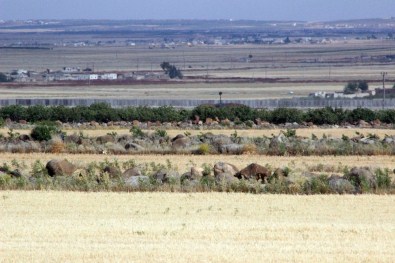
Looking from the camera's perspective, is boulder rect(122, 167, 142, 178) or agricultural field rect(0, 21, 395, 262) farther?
boulder rect(122, 167, 142, 178)

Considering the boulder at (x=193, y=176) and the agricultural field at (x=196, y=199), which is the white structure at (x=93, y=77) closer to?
the agricultural field at (x=196, y=199)

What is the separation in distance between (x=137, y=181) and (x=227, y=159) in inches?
290

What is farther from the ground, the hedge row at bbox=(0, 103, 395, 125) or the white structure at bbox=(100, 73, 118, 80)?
the hedge row at bbox=(0, 103, 395, 125)

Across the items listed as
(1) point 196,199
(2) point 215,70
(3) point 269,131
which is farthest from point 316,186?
(2) point 215,70

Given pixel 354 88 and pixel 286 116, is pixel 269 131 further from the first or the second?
pixel 354 88

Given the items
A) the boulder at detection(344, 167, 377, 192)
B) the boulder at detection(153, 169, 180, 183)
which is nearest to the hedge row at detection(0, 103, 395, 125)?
the boulder at detection(153, 169, 180, 183)

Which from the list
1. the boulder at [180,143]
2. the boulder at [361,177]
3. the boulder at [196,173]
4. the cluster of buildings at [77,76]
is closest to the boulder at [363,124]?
the boulder at [180,143]

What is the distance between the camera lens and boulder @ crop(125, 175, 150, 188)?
18.4 metres

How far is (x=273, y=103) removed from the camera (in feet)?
205

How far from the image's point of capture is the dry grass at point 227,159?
24.2m

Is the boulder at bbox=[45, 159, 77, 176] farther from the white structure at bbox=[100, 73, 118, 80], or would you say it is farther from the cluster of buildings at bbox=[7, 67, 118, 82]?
the white structure at bbox=[100, 73, 118, 80]

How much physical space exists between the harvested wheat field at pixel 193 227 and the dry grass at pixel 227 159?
6805mm

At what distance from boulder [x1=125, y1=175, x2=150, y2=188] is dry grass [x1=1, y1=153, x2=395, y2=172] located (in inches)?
176

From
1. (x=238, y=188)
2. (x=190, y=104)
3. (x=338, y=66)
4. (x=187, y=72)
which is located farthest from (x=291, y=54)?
(x=238, y=188)
